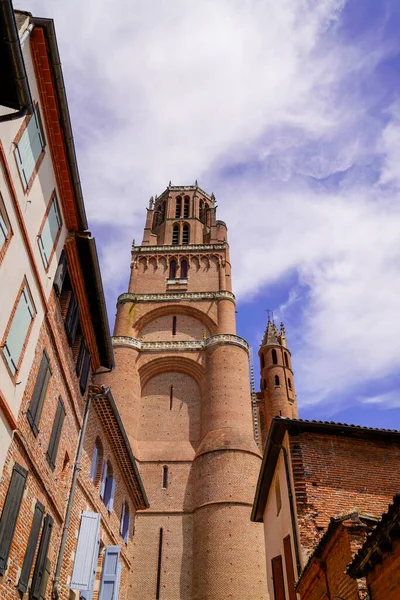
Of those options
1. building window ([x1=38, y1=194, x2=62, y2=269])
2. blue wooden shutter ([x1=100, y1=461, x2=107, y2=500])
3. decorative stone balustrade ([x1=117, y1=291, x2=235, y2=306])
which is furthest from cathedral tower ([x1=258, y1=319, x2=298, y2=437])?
building window ([x1=38, y1=194, x2=62, y2=269])

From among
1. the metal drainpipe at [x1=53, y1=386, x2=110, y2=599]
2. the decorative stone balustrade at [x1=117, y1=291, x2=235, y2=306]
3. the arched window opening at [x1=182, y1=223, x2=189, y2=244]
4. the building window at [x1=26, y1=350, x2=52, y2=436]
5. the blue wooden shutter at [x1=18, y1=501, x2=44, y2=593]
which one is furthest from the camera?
the arched window opening at [x1=182, y1=223, x2=189, y2=244]

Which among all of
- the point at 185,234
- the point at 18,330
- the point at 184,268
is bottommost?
the point at 18,330

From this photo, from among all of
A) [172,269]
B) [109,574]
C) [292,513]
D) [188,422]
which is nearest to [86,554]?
[109,574]

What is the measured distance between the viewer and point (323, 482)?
490 inches

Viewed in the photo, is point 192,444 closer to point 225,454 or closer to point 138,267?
point 225,454

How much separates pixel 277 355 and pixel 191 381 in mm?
11957

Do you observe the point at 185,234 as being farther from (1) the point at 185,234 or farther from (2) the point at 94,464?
(2) the point at 94,464

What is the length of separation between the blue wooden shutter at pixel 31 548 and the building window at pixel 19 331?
346cm

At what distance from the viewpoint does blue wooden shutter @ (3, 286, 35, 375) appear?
9.17m

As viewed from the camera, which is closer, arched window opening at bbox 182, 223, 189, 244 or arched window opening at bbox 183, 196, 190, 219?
arched window opening at bbox 182, 223, 189, 244

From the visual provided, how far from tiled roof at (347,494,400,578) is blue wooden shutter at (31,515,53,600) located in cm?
672

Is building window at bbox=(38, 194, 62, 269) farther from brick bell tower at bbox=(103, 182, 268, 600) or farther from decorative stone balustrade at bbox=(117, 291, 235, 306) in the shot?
decorative stone balustrade at bbox=(117, 291, 235, 306)

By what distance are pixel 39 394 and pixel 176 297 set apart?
1033 inches

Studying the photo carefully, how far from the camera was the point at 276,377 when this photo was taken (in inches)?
1603
